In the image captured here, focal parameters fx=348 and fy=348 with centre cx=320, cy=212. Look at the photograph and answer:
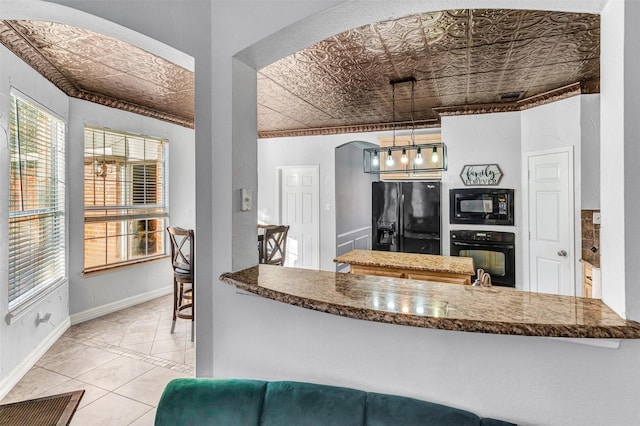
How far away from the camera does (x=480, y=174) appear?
177 inches

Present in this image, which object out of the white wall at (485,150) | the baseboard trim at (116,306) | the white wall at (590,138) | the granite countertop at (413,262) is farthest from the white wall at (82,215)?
the white wall at (590,138)

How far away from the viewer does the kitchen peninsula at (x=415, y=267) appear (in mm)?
2971

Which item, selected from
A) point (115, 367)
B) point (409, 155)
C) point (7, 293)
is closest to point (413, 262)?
point (409, 155)

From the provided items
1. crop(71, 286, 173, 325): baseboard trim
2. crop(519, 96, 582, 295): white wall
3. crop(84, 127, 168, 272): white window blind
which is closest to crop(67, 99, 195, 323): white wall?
crop(71, 286, 173, 325): baseboard trim

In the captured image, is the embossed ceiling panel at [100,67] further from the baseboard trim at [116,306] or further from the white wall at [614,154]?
the white wall at [614,154]

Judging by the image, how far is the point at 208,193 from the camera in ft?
5.89

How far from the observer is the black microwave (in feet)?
14.1

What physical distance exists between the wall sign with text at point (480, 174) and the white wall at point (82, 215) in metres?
3.92

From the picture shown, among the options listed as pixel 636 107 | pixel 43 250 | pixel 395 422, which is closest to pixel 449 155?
pixel 636 107

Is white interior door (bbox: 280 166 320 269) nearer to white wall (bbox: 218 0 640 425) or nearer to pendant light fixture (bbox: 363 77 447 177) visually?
pendant light fixture (bbox: 363 77 447 177)

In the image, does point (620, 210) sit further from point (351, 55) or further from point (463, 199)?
point (463, 199)

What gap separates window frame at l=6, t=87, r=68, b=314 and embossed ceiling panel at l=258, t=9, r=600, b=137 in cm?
206

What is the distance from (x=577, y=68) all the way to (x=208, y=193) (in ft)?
11.2

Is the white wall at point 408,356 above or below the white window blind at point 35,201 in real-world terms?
below
